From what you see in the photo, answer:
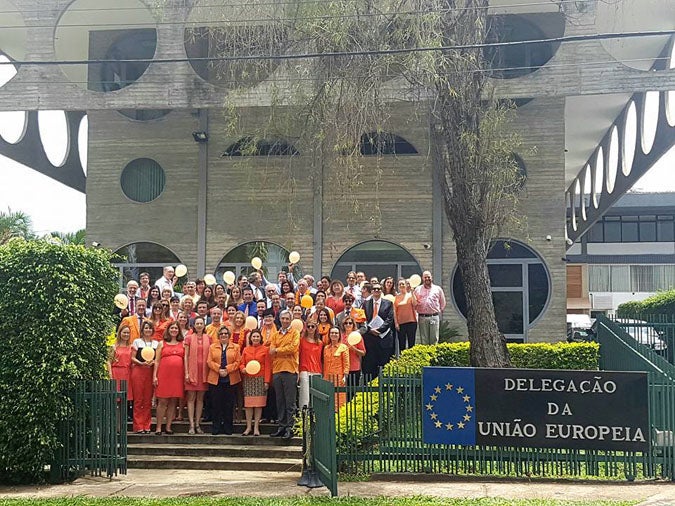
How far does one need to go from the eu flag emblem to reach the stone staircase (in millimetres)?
2000

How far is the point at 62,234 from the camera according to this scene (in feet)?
77.9

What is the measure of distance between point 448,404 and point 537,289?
36.6ft

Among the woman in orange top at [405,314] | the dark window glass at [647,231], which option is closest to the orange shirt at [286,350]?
the woman in orange top at [405,314]

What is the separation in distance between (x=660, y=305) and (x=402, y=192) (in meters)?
8.03

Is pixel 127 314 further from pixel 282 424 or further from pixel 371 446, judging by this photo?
pixel 371 446

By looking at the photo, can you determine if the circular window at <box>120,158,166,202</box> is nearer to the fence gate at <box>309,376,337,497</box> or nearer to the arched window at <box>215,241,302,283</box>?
the arched window at <box>215,241,302,283</box>

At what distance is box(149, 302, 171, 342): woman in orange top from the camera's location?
40.5 feet

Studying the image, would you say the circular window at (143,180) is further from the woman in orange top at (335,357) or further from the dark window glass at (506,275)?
the woman in orange top at (335,357)

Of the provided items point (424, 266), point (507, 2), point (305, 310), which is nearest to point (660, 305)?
point (424, 266)

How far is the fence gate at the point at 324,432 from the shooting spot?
9.01m

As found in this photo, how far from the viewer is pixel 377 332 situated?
13.0 metres

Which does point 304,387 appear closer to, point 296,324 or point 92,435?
point 296,324

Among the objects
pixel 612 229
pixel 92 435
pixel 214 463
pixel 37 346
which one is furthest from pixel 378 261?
pixel 612 229

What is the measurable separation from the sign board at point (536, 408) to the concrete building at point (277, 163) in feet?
31.7
